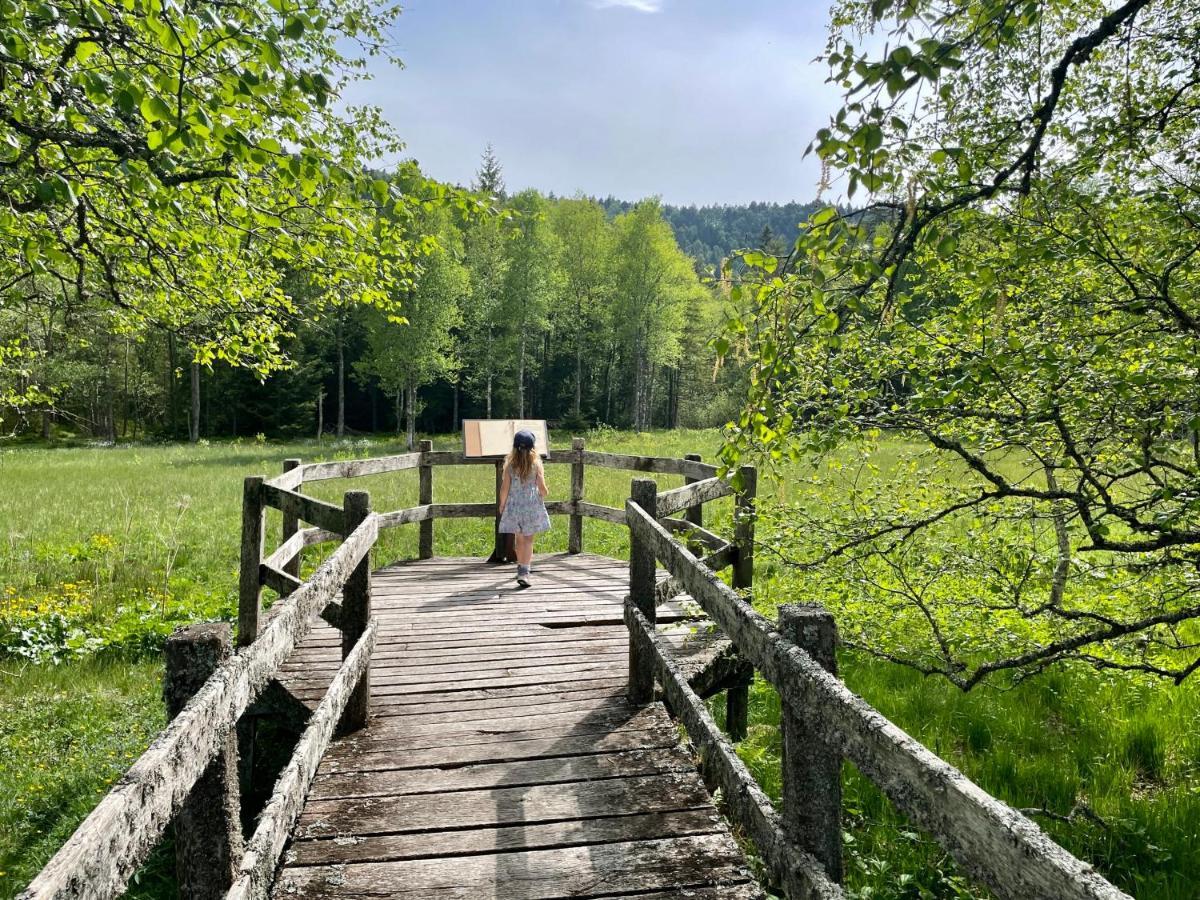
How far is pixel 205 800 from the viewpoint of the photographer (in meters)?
2.20

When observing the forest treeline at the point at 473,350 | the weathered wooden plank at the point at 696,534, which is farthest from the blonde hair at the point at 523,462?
the forest treeline at the point at 473,350

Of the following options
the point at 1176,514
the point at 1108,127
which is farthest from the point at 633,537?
the point at 1108,127

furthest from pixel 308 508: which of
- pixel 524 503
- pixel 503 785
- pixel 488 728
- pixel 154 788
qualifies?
pixel 154 788

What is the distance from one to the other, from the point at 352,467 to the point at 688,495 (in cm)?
389

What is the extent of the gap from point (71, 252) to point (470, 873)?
4992mm

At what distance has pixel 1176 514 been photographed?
3.34m

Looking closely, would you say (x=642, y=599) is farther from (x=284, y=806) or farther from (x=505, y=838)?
(x=284, y=806)

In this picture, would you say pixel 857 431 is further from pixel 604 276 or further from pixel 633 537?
pixel 604 276

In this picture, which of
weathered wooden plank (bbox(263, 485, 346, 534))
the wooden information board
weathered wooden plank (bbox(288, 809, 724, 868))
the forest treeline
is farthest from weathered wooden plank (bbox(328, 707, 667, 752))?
the forest treeline

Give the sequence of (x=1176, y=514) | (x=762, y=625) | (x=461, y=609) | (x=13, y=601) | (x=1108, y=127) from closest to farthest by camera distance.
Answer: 1. (x=762, y=625)
2. (x=1176, y=514)
3. (x=1108, y=127)
4. (x=461, y=609)
5. (x=13, y=601)

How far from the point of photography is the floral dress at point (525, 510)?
7.80m

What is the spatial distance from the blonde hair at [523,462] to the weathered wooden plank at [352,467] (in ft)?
4.36

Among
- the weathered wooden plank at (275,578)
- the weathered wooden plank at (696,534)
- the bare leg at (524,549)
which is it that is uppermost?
the weathered wooden plank at (696,534)

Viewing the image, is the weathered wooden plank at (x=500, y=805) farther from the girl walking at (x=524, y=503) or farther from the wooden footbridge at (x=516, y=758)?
the girl walking at (x=524, y=503)
